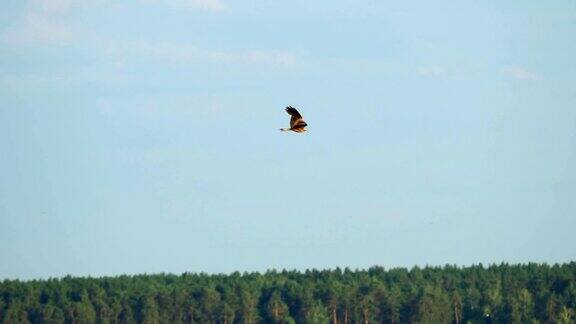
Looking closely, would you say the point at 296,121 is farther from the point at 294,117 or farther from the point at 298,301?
the point at 298,301

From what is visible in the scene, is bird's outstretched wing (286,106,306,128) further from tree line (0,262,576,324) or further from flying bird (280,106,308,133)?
tree line (0,262,576,324)

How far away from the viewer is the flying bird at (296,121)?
138ft

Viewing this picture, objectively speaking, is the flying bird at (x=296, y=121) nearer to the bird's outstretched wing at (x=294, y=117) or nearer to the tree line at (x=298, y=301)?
the bird's outstretched wing at (x=294, y=117)

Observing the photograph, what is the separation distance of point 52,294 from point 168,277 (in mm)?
20528

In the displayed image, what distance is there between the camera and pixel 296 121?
42.5 meters

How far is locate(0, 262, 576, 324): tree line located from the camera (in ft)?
363

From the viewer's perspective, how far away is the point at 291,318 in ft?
374

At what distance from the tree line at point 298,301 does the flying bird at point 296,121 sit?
63.2 m

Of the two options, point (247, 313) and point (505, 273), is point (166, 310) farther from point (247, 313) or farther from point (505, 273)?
point (505, 273)

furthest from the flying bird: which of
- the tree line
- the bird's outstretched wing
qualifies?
the tree line

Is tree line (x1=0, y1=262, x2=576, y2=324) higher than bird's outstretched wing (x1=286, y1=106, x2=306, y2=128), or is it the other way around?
tree line (x1=0, y1=262, x2=576, y2=324)

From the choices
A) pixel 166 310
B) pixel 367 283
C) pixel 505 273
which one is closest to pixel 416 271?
pixel 505 273

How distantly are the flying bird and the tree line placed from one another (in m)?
63.2

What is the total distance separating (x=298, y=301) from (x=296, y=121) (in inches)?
2931
